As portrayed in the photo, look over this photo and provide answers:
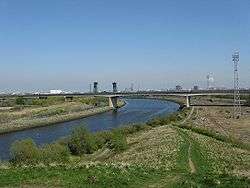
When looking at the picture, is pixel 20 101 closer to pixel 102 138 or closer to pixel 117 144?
pixel 102 138

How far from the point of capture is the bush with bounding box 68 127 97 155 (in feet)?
143

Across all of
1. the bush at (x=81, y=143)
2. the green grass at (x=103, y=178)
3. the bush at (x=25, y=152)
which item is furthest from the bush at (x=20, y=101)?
the green grass at (x=103, y=178)

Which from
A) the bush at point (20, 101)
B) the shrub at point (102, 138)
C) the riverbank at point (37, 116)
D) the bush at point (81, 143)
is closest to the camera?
the bush at point (81, 143)

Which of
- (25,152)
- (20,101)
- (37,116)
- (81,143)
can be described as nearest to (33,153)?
(25,152)

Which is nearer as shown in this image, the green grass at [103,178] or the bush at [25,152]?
the green grass at [103,178]

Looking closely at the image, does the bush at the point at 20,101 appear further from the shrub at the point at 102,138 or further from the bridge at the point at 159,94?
the shrub at the point at 102,138

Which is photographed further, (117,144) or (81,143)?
(117,144)

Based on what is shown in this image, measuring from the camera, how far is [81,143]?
143 feet

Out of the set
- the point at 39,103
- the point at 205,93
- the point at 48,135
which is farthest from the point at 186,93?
the point at 48,135

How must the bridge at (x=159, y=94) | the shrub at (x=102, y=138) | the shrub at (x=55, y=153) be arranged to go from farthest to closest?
the bridge at (x=159, y=94)
the shrub at (x=102, y=138)
the shrub at (x=55, y=153)

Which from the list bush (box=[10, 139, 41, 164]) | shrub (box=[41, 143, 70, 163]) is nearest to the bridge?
shrub (box=[41, 143, 70, 163])

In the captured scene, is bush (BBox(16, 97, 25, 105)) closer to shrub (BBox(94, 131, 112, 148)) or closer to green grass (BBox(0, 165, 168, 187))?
shrub (BBox(94, 131, 112, 148))

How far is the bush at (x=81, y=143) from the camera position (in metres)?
43.5

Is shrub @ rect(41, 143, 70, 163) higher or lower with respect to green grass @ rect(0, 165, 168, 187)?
lower
